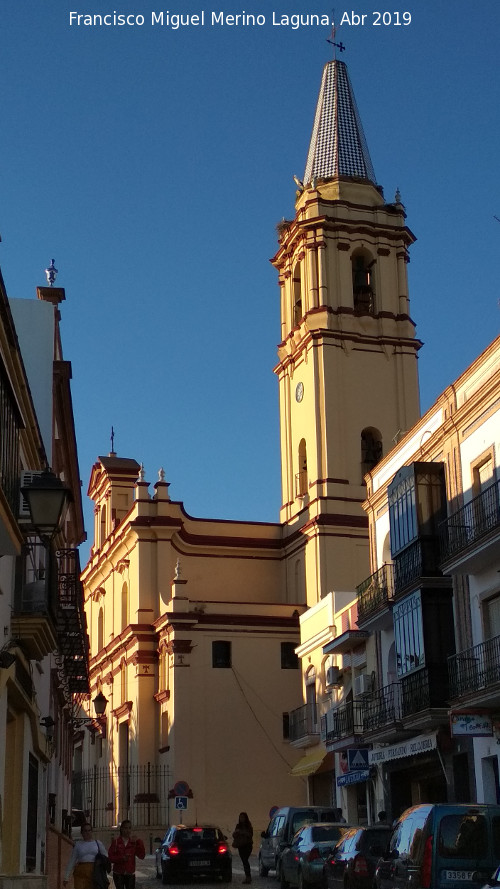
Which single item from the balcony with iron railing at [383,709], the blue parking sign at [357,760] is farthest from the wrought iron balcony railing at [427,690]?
the blue parking sign at [357,760]

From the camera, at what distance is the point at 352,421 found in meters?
50.3

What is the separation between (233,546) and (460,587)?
2604 cm

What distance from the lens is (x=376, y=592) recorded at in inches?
1280

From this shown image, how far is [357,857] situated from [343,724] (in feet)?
55.3

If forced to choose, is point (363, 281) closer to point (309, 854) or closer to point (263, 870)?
point (263, 870)

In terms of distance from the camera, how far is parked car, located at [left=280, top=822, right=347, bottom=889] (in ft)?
74.1

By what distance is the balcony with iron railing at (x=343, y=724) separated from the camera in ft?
112

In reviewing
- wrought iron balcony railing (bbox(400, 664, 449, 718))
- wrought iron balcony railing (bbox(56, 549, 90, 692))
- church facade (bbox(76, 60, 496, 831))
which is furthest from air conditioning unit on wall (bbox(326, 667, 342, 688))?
wrought iron balcony railing (bbox(56, 549, 90, 692))

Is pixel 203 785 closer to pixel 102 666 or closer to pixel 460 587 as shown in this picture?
pixel 102 666

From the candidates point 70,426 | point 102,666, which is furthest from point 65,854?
point 102,666

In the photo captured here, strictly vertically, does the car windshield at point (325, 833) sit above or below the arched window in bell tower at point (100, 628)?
below

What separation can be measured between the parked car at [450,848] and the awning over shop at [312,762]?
86.6ft

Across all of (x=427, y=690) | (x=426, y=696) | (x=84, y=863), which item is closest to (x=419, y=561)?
(x=427, y=690)

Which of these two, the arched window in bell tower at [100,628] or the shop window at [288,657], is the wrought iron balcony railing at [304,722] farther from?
the arched window in bell tower at [100,628]
